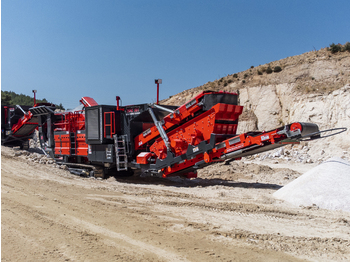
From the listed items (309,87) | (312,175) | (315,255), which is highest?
(309,87)

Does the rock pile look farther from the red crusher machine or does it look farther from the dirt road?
the dirt road

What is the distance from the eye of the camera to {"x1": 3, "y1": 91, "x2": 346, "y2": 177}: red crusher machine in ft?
28.9

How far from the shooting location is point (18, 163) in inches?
485

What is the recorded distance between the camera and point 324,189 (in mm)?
7051

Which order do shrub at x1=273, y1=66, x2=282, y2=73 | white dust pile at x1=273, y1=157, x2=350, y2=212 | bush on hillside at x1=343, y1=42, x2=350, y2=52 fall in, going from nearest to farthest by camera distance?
white dust pile at x1=273, y1=157, x2=350, y2=212 → bush on hillside at x1=343, y1=42, x2=350, y2=52 → shrub at x1=273, y1=66, x2=282, y2=73

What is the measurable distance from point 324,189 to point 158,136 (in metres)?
5.75

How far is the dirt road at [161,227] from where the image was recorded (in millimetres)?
4059

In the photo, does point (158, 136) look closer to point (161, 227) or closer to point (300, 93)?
point (161, 227)

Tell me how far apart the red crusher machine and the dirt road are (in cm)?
165

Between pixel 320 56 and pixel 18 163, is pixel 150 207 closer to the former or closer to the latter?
pixel 18 163

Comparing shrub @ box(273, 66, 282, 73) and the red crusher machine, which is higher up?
shrub @ box(273, 66, 282, 73)

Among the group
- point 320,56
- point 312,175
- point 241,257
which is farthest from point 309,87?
point 241,257

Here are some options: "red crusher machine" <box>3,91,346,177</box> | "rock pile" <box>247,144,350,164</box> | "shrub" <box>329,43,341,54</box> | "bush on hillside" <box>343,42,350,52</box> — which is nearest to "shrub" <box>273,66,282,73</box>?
"shrub" <box>329,43,341,54</box>

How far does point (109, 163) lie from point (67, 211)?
18.1 feet
